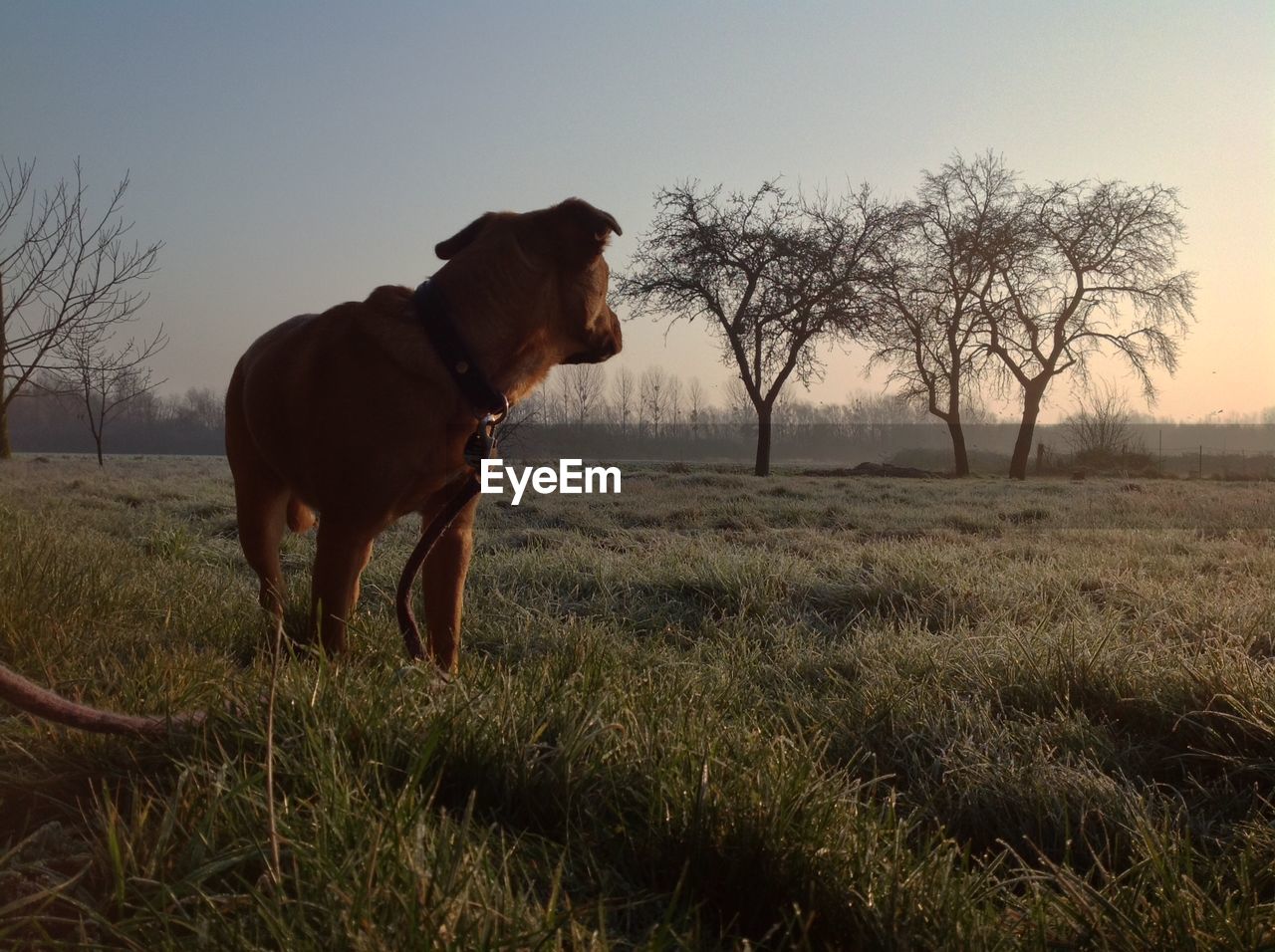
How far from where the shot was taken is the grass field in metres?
1.22

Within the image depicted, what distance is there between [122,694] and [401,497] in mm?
947

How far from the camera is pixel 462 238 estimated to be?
3.04 metres

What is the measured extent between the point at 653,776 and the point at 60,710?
1102mm

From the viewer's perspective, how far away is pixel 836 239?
26.3 metres

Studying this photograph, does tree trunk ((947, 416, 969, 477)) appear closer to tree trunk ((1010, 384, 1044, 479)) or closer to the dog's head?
tree trunk ((1010, 384, 1044, 479))

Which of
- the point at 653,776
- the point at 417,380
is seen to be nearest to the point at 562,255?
the point at 417,380

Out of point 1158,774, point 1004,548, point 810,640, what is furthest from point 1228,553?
point 1158,774

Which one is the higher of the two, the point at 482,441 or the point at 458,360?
the point at 458,360

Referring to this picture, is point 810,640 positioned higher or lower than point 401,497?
lower

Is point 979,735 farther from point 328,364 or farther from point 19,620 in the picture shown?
point 19,620

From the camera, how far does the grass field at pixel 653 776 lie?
1217 millimetres

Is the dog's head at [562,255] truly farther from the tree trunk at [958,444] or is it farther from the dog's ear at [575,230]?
the tree trunk at [958,444]

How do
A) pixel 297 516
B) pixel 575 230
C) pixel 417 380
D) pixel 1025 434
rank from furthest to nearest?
pixel 1025 434 → pixel 297 516 → pixel 575 230 → pixel 417 380

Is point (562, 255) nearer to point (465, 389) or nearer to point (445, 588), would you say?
point (465, 389)
